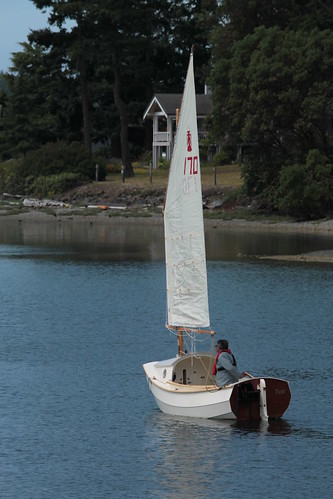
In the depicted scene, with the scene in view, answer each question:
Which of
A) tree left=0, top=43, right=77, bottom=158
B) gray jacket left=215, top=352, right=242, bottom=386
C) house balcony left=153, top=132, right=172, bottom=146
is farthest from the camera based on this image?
tree left=0, top=43, right=77, bottom=158

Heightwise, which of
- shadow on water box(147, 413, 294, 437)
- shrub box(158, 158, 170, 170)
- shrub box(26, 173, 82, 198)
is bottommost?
shadow on water box(147, 413, 294, 437)

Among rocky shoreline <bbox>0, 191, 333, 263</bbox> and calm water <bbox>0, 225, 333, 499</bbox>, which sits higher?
rocky shoreline <bbox>0, 191, 333, 263</bbox>

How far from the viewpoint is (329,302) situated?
5391 centimetres

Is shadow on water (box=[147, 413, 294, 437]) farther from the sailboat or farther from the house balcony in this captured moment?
the house balcony

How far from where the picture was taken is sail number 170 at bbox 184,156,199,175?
3064 centimetres

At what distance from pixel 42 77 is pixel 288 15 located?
39.7 m

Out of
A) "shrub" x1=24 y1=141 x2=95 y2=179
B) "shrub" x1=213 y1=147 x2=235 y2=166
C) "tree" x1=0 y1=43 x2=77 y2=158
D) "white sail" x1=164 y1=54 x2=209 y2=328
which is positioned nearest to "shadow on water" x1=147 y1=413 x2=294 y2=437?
"white sail" x1=164 y1=54 x2=209 y2=328

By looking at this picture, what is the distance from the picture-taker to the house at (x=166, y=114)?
390 ft

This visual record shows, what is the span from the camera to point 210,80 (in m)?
93.8

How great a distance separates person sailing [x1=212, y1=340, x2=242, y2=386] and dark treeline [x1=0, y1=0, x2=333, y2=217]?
59.4 metres

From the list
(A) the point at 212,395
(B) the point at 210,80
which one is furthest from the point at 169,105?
(A) the point at 212,395

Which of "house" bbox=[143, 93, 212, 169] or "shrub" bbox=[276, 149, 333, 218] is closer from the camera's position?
"shrub" bbox=[276, 149, 333, 218]

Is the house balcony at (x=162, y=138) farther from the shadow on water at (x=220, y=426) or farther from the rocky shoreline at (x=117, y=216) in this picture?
the shadow on water at (x=220, y=426)

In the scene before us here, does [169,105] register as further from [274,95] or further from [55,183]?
[274,95]
